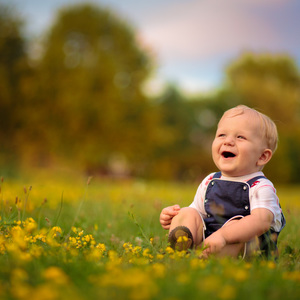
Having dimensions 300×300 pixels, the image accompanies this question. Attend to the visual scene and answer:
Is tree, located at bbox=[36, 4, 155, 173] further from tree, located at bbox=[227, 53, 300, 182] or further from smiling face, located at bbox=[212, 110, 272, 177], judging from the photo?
smiling face, located at bbox=[212, 110, 272, 177]

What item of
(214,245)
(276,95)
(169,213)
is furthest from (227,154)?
(276,95)

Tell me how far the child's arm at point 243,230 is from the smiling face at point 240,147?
412 mm

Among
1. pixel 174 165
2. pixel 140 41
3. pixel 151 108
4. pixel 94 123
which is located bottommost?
pixel 174 165

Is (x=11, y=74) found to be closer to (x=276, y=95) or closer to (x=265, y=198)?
(x=265, y=198)

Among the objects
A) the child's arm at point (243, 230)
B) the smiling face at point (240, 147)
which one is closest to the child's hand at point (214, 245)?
the child's arm at point (243, 230)

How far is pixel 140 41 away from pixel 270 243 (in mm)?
22063

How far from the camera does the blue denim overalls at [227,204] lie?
303 cm

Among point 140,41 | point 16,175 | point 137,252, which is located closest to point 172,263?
point 137,252

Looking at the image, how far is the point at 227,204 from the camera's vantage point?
3100 mm

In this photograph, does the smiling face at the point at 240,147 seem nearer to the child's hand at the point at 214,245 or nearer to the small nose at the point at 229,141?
the small nose at the point at 229,141

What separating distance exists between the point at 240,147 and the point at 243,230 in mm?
644

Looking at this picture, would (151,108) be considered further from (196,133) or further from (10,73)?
(196,133)

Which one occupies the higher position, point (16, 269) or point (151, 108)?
point (151, 108)

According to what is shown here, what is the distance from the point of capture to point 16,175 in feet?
39.5
